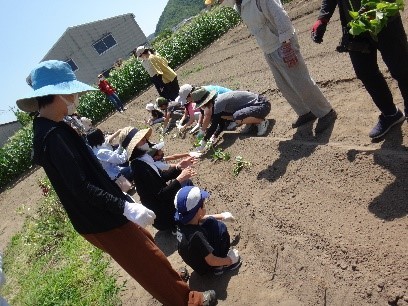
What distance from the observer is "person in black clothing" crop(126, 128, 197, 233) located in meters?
→ 3.75

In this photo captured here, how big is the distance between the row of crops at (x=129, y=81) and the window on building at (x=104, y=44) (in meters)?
19.0

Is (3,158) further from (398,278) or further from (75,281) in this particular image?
(398,278)

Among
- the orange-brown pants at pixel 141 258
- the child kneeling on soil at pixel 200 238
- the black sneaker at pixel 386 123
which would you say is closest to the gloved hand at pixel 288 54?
the black sneaker at pixel 386 123

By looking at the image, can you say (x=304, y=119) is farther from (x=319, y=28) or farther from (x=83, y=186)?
(x=83, y=186)

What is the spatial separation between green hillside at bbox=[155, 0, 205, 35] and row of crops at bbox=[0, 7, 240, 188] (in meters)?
94.0

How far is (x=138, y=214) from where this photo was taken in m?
2.33

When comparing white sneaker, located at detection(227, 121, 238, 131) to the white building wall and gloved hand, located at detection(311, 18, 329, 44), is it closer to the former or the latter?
gloved hand, located at detection(311, 18, 329, 44)

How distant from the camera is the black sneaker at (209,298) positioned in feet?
9.80

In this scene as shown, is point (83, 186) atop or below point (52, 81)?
below

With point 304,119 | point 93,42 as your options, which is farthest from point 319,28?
point 93,42

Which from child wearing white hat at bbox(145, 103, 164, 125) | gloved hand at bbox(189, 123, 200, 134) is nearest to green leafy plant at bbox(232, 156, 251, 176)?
gloved hand at bbox(189, 123, 200, 134)

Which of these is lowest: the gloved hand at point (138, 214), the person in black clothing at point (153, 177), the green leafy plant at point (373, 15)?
the person in black clothing at point (153, 177)

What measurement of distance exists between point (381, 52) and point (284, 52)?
1.24 meters

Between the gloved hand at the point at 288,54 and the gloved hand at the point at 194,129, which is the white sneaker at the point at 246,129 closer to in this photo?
the gloved hand at the point at 194,129
